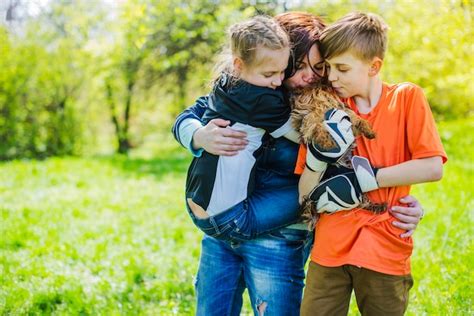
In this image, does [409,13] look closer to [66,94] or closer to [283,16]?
[283,16]

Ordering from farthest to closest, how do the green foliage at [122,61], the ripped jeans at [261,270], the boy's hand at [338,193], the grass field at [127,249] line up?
the green foliage at [122,61], the grass field at [127,249], the ripped jeans at [261,270], the boy's hand at [338,193]

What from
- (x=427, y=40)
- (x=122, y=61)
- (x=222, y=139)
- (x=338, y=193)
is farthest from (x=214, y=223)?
(x=122, y=61)

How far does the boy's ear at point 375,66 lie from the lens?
230 cm

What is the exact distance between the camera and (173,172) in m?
10.6

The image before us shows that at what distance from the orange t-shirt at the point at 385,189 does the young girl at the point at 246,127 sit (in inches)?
7.5

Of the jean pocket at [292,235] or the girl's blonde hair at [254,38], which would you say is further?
the jean pocket at [292,235]

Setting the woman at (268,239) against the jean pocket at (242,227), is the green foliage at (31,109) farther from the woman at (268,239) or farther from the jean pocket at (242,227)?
the jean pocket at (242,227)

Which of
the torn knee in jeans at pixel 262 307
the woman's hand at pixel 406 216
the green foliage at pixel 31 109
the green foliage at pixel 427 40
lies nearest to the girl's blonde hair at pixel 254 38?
the green foliage at pixel 427 40

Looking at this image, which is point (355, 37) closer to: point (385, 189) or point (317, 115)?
point (317, 115)

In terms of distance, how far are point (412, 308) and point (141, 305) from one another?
1928mm

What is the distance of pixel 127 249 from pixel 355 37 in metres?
3.84

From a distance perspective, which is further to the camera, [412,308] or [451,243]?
[451,243]

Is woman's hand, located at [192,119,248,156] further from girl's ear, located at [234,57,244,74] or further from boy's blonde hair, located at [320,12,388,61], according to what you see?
boy's blonde hair, located at [320,12,388,61]

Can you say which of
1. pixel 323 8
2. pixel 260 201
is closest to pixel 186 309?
pixel 260 201
